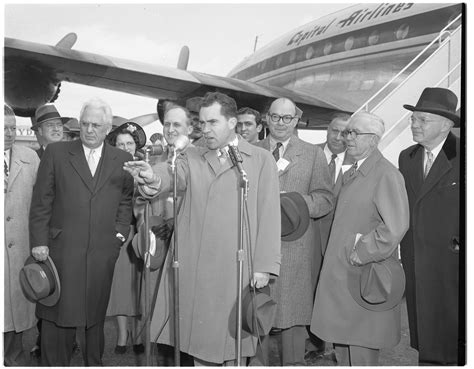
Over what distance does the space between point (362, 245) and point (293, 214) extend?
1.50 feet

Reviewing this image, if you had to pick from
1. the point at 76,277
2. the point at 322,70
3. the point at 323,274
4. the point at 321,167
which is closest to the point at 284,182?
the point at 321,167

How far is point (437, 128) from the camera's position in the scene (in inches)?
119

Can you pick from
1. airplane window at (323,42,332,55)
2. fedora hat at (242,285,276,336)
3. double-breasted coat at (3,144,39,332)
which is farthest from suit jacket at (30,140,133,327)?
airplane window at (323,42,332,55)

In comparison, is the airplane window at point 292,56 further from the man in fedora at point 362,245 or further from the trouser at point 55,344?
the trouser at point 55,344

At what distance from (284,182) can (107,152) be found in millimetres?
1111

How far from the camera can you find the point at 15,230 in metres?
2.96

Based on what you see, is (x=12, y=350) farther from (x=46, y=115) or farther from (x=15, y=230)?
(x=46, y=115)

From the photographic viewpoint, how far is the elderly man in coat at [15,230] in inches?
116

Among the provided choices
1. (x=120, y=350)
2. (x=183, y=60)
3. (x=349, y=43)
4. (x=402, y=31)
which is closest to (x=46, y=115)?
(x=120, y=350)

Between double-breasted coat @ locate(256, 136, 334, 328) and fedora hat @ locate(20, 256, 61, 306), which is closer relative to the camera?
fedora hat @ locate(20, 256, 61, 306)

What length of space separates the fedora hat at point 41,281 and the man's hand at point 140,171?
0.95 metres

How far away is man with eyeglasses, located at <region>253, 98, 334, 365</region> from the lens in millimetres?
3137

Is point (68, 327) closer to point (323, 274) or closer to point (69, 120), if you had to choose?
point (323, 274)

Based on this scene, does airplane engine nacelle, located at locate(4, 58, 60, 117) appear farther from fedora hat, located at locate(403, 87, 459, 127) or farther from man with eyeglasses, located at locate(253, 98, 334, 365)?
fedora hat, located at locate(403, 87, 459, 127)
